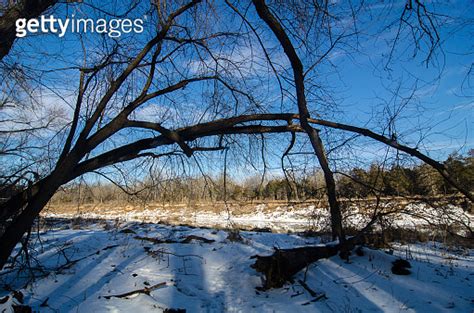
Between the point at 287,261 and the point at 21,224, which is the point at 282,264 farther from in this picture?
the point at 21,224

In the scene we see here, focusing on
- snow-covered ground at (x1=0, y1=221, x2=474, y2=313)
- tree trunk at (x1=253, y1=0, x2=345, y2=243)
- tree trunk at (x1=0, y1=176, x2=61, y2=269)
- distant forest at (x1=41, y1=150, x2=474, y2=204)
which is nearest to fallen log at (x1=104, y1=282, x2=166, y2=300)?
snow-covered ground at (x1=0, y1=221, x2=474, y2=313)

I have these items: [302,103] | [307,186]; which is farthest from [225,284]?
[302,103]

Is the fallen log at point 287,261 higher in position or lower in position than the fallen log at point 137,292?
higher

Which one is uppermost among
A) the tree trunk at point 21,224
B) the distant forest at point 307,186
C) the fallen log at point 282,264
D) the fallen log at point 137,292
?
the distant forest at point 307,186

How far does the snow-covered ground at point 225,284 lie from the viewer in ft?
10.2

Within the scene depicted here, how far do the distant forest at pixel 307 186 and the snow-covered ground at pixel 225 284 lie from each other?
3.22 ft

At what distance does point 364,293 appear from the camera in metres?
3.34

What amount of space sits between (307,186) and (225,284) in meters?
1.89

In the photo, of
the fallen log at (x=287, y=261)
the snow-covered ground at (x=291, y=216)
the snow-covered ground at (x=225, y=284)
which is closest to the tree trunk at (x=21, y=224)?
the snow-covered ground at (x=225, y=284)

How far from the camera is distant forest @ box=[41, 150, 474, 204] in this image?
3.93m

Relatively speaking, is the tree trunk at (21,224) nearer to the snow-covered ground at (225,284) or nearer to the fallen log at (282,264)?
the snow-covered ground at (225,284)

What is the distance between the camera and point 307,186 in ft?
14.9

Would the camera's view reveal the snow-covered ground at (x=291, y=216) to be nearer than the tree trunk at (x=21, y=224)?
No

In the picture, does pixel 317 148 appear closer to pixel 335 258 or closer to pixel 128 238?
pixel 335 258
